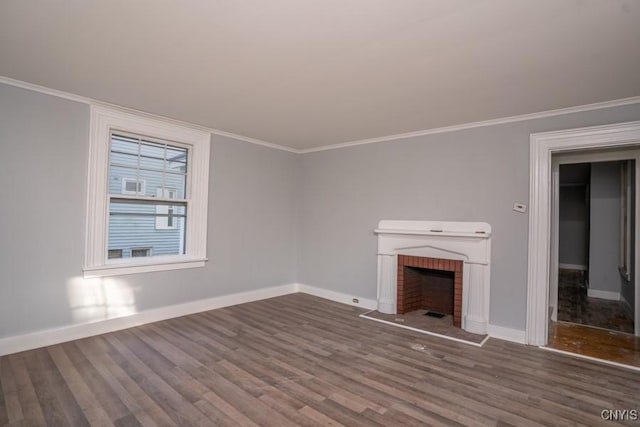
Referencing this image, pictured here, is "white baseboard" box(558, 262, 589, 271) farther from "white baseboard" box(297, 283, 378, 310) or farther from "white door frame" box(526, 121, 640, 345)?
"white baseboard" box(297, 283, 378, 310)

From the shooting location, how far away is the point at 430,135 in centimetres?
446

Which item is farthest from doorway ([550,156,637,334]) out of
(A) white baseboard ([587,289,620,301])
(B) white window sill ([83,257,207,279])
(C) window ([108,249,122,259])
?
(C) window ([108,249,122,259])

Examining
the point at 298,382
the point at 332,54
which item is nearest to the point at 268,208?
the point at 298,382

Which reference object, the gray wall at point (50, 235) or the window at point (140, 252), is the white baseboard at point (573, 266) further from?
the window at point (140, 252)

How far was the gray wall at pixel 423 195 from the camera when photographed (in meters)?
3.77

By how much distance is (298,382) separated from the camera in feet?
8.96

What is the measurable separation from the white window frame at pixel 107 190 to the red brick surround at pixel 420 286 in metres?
2.75

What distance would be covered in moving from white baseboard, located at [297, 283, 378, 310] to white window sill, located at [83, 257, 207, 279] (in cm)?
190

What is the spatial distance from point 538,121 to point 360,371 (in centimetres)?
324

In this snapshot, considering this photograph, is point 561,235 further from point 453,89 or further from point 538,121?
point 453,89

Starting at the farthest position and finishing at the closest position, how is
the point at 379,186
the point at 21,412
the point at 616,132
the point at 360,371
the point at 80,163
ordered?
the point at 379,186
the point at 80,163
the point at 616,132
the point at 360,371
the point at 21,412

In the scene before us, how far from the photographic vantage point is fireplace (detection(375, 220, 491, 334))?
A: 3.97 metres

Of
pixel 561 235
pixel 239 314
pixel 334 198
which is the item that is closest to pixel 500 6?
pixel 334 198

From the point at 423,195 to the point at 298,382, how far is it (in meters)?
2.89
